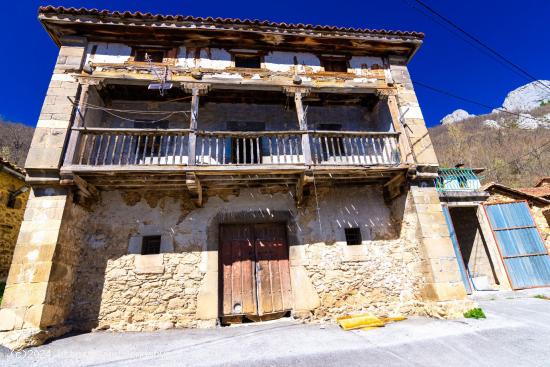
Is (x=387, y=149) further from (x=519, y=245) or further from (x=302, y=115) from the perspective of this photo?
(x=519, y=245)

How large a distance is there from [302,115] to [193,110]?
2.82 metres

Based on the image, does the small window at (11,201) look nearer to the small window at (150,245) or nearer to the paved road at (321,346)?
the small window at (150,245)

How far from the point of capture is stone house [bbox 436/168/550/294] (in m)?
9.34

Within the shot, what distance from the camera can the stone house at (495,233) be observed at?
9336 mm

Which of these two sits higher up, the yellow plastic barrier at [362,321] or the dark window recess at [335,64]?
the dark window recess at [335,64]

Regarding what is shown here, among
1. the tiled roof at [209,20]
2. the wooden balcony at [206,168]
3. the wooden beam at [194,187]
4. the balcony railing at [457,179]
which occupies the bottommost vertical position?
the wooden beam at [194,187]

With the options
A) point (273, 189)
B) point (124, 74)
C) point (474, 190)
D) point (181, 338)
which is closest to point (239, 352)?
point (181, 338)

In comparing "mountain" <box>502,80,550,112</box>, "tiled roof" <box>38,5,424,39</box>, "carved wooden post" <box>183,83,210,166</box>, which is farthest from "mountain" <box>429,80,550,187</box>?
"carved wooden post" <box>183,83,210,166</box>

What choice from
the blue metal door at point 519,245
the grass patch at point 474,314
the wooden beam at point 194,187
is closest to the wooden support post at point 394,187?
the grass patch at point 474,314

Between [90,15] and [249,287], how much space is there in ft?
28.1

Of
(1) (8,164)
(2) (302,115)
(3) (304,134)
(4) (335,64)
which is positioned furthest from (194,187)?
(1) (8,164)

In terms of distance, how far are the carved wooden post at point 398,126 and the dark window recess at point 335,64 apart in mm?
1513

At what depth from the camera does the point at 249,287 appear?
6.64 m

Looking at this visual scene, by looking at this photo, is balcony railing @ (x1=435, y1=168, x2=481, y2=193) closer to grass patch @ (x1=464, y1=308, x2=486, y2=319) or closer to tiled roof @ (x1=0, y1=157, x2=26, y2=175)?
grass patch @ (x1=464, y1=308, x2=486, y2=319)
